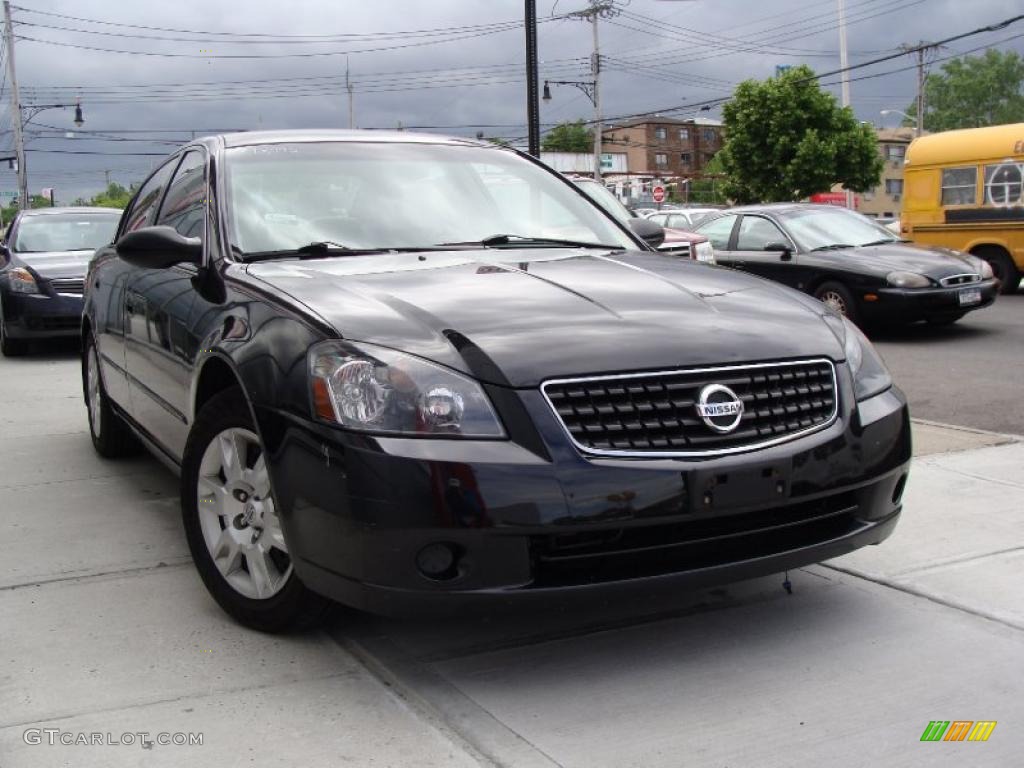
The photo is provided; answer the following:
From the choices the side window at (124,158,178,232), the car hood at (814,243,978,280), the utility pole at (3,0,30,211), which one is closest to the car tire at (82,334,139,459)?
the side window at (124,158,178,232)

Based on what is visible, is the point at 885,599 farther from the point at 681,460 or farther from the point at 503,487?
the point at 503,487

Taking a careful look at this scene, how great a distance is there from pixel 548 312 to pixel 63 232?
10.8 metres

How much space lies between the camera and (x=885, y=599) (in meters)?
3.72

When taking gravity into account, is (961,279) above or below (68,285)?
below

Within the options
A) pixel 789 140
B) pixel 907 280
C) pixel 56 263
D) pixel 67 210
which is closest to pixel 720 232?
pixel 907 280

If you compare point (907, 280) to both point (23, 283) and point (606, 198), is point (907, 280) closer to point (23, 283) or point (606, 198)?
point (606, 198)

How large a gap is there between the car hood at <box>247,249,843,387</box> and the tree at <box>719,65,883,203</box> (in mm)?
35014

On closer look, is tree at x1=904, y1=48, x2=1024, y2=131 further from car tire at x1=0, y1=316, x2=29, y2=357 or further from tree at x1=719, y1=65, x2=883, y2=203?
car tire at x1=0, y1=316, x2=29, y2=357

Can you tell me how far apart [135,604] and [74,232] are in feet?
32.3

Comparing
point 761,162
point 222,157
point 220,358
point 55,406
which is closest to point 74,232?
point 55,406

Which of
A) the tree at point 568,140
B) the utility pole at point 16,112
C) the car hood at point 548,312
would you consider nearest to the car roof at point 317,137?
the car hood at point 548,312

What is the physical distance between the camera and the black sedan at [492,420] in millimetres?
2820

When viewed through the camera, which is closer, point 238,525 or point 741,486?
point 741,486

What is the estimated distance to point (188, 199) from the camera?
15.3 feet
